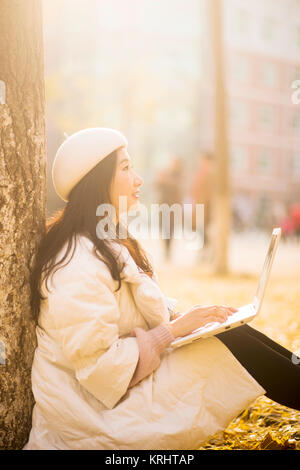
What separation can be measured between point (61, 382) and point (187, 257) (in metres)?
11.7

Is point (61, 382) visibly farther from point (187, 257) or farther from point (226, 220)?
point (187, 257)

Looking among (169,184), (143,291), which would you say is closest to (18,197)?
(143,291)

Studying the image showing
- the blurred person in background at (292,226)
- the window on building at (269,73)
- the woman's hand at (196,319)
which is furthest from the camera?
the window on building at (269,73)

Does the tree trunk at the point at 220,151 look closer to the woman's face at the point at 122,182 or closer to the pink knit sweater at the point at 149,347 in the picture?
the woman's face at the point at 122,182

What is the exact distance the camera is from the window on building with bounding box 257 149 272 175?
1843 inches

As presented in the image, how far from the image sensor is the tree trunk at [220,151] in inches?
412

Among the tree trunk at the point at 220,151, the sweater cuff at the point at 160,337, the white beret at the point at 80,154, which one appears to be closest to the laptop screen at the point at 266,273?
the sweater cuff at the point at 160,337

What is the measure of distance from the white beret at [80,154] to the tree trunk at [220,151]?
7.90 metres

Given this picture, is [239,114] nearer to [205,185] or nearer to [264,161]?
[264,161]

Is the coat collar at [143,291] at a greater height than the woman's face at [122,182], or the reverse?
the woman's face at [122,182]

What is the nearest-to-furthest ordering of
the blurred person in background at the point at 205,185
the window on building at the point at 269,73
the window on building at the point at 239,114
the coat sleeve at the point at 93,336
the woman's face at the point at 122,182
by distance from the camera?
the coat sleeve at the point at 93,336 → the woman's face at the point at 122,182 → the blurred person in background at the point at 205,185 → the window on building at the point at 269,73 → the window on building at the point at 239,114

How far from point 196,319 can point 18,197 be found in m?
0.94

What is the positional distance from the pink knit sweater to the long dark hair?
23 centimetres

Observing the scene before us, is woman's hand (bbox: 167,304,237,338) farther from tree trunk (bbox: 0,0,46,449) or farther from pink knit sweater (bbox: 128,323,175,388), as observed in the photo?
tree trunk (bbox: 0,0,46,449)
